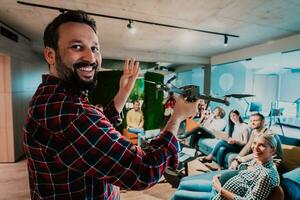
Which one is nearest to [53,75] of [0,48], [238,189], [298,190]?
[238,189]

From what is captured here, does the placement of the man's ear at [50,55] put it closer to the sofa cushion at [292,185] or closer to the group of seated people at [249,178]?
the group of seated people at [249,178]

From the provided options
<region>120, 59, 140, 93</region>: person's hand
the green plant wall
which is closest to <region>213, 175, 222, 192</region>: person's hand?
<region>120, 59, 140, 93</region>: person's hand

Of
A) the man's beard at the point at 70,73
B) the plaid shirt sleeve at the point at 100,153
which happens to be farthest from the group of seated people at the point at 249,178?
the man's beard at the point at 70,73

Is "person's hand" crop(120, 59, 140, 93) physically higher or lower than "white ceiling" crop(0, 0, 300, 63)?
lower

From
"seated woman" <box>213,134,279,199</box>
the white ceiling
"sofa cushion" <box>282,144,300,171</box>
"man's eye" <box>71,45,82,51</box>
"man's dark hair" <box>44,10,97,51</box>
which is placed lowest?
"sofa cushion" <box>282,144,300,171</box>

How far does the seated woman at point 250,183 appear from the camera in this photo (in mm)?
1507

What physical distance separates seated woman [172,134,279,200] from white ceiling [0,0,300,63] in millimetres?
1725

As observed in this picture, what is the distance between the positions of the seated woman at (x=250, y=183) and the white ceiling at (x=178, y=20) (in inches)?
67.9

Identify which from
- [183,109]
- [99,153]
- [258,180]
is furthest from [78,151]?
[258,180]

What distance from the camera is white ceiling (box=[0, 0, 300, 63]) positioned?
249 cm

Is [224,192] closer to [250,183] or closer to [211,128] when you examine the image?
[250,183]

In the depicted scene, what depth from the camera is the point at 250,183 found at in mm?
1695

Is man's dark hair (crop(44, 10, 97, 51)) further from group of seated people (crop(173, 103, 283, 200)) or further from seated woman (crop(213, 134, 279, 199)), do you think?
seated woman (crop(213, 134, 279, 199))

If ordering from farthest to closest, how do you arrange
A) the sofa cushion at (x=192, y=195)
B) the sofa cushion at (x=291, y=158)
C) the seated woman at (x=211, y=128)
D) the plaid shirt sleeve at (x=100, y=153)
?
the seated woman at (x=211, y=128) < the sofa cushion at (x=291, y=158) < the sofa cushion at (x=192, y=195) < the plaid shirt sleeve at (x=100, y=153)
